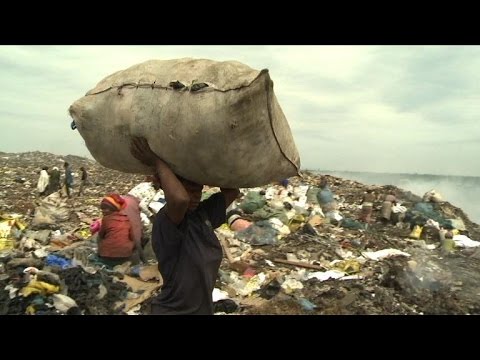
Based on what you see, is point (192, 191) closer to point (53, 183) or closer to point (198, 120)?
point (198, 120)

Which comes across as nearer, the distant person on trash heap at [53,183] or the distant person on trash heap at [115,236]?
the distant person on trash heap at [115,236]

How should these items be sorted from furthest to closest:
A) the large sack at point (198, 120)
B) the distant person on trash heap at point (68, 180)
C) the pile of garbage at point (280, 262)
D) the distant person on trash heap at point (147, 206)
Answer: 1. the distant person on trash heap at point (68, 180)
2. the distant person on trash heap at point (147, 206)
3. the pile of garbage at point (280, 262)
4. the large sack at point (198, 120)

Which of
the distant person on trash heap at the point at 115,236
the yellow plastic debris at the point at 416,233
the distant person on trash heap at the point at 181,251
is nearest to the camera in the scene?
the distant person on trash heap at the point at 181,251

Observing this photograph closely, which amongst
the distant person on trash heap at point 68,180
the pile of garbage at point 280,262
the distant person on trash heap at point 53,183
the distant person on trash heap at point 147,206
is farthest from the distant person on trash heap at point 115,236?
the distant person on trash heap at point 53,183

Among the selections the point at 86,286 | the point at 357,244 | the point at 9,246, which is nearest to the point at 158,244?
the point at 86,286

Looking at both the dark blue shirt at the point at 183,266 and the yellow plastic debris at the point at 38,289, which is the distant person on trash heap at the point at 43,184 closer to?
the yellow plastic debris at the point at 38,289

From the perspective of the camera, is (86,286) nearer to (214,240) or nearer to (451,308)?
(214,240)

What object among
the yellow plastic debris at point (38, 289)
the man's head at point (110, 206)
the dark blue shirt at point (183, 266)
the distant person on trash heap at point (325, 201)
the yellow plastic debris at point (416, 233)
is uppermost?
the distant person on trash heap at point (325, 201)

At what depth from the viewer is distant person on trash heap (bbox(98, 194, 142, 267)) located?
5.11 m

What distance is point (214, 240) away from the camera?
2.00 meters

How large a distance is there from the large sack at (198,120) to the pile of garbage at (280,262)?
9.07ft

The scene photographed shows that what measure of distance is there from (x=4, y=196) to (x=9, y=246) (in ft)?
14.9

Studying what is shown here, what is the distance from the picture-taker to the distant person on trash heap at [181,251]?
5.95 ft

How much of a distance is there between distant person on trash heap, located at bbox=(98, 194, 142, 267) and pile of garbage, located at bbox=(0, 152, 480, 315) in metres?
0.14
